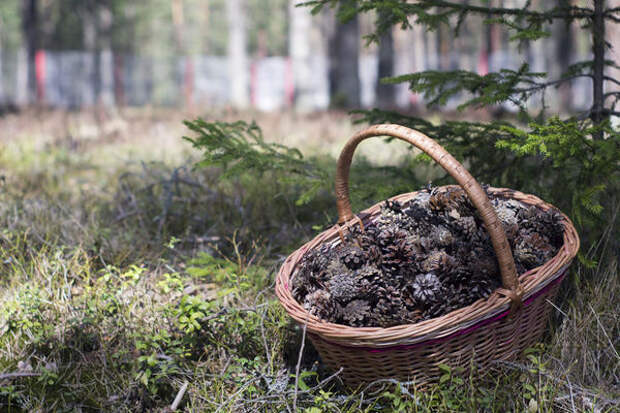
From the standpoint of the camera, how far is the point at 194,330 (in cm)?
222

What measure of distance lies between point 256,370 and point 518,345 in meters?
1.05

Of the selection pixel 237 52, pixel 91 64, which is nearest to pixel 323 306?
pixel 237 52

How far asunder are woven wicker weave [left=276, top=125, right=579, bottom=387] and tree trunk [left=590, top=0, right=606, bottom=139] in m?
1.00

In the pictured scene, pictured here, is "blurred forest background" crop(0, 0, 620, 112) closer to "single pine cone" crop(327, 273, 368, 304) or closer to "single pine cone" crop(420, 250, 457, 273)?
"single pine cone" crop(420, 250, 457, 273)

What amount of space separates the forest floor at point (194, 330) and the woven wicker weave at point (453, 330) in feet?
0.25

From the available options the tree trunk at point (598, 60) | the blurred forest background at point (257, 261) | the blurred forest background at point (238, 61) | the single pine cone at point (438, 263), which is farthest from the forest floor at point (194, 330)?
the blurred forest background at point (238, 61)

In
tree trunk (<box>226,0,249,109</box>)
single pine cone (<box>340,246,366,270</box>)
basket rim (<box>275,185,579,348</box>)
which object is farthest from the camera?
tree trunk (<box>226,0,249,109</box>)

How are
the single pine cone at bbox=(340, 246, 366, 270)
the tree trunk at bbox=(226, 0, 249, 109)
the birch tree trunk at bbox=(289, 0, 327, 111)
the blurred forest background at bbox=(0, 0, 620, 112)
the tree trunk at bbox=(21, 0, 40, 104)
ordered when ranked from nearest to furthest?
the single pine cone at bbox=(340, 246, 366, 270), the birch tree trunk at bbox=(289, 0, 327, 111), the blurred forest background at bbox=(0, 0, 620, 112), the tree trunk at bbox=(21, 0, 40, 104), the tree trunk at bbox=(226, 0, 249, 109)

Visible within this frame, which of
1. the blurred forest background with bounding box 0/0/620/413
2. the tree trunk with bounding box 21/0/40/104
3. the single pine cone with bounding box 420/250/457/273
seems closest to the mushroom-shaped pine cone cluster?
the single pine cone with bounding box 420/250/457/273

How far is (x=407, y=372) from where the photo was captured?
1.81 metres

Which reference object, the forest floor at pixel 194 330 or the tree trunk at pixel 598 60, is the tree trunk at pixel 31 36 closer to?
the forest floor at pixel 194 330

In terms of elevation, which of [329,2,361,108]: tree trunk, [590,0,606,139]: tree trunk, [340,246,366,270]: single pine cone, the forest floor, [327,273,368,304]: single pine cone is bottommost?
the forest floor

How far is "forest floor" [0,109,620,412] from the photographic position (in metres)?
1.87

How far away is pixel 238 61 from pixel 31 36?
26.0 feet
